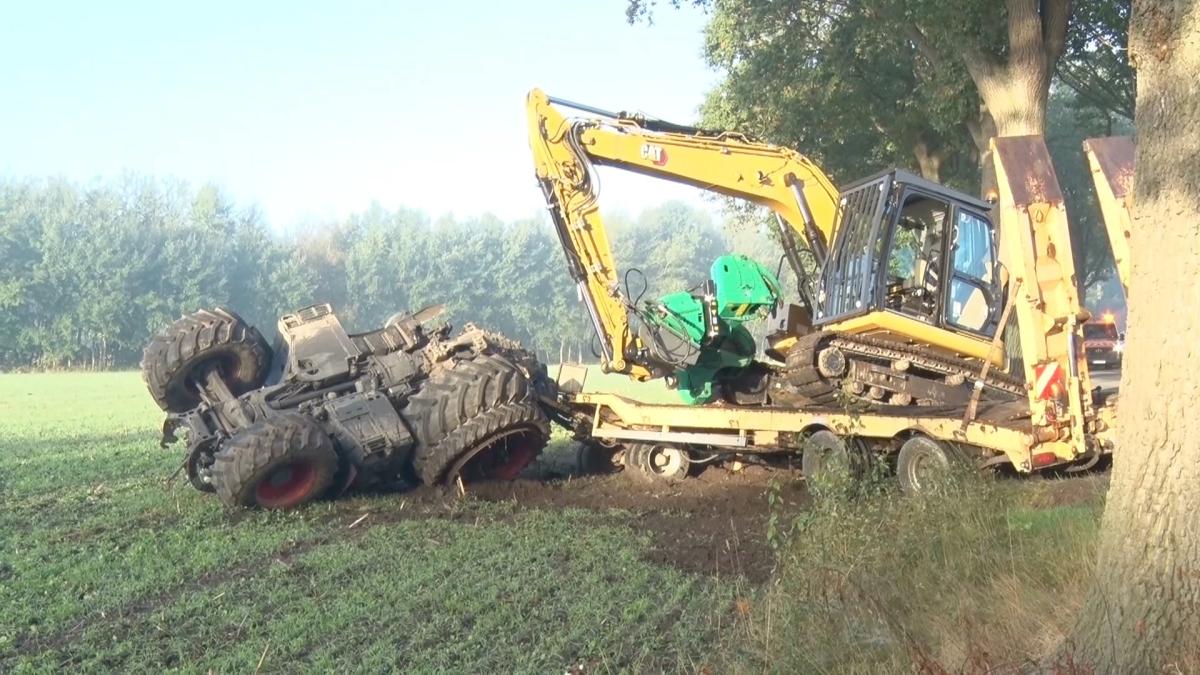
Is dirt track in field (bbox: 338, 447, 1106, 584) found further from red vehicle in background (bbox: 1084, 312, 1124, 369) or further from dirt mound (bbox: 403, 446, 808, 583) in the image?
red vehicle in background (bbox: 1084, 312, 1124, 369)

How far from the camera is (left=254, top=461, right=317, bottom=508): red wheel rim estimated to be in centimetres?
977

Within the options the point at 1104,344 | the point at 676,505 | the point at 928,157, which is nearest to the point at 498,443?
the point at 676,505

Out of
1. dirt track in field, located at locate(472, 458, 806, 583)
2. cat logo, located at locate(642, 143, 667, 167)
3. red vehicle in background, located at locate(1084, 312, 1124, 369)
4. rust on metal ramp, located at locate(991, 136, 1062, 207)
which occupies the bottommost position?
red vehicle in background, located at locate(1084, 312, 1124, 369)

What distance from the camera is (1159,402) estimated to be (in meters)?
3.81

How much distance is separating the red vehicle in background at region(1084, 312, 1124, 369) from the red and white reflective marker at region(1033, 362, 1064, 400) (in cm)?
1823

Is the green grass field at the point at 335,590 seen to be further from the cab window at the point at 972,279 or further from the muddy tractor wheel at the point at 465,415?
the cab window at the point at 972,279

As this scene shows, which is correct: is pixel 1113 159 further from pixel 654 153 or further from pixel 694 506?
pixel 654 153

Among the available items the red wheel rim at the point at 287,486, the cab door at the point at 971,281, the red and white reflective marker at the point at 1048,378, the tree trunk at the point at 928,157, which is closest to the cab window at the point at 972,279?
the cab door at the point at 971,281

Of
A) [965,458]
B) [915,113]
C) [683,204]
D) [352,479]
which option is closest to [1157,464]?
[965,458]

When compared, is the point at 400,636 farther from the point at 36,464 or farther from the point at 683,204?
the point at 683,204

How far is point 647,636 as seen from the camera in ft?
18.6

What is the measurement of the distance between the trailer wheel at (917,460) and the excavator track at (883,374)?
30.6 inches

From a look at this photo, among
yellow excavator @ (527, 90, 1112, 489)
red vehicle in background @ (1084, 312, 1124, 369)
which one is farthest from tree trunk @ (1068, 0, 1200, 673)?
red vehicle in background @ (1084, 312, 1124, 369)

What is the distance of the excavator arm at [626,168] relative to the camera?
11656mm
